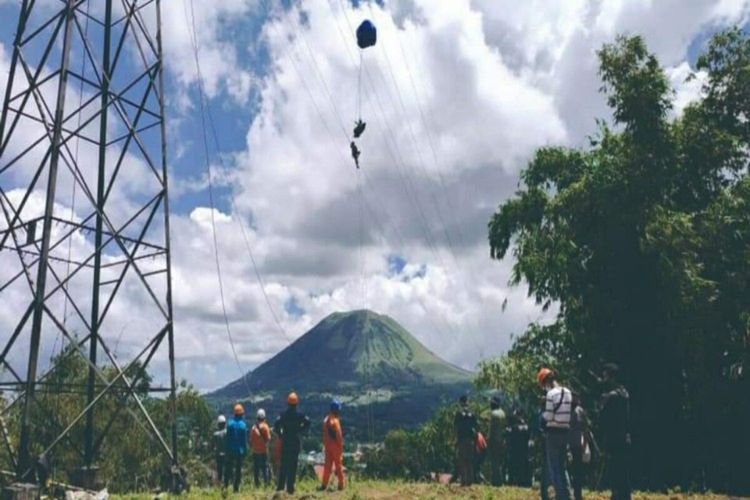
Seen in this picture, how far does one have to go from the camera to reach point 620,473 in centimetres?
1212

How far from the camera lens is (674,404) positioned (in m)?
25.9

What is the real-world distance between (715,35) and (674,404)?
528 inches

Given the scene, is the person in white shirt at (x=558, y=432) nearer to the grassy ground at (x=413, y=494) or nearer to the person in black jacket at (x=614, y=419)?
the person in black jacket at (x=614, y=419)

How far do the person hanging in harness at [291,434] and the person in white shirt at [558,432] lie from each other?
512 centimetres

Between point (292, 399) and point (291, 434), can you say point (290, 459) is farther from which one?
point (292, 399)

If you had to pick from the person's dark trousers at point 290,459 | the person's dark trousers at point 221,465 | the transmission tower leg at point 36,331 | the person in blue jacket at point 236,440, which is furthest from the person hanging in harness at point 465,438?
the transmission tower leg at point 36,331

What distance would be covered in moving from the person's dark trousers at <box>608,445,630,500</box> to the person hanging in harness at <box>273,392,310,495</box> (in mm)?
5711

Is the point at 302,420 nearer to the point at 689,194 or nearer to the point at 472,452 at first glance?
the point at 472,452

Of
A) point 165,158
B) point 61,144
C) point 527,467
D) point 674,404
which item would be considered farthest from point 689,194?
point 61,144

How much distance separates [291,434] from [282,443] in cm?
31

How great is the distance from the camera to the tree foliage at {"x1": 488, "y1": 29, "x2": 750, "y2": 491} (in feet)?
82.1

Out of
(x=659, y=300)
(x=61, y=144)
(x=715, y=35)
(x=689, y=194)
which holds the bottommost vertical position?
(x=659, y=300)

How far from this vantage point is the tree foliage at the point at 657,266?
2503 cm

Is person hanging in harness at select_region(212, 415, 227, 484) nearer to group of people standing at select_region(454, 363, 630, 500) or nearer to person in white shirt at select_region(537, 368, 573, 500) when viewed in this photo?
group of people standing at select_region(454, 363, 630, 500)
